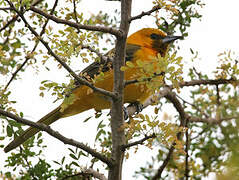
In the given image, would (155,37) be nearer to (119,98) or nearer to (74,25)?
(119,98)

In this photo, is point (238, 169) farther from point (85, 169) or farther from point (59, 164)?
point (59, 164)

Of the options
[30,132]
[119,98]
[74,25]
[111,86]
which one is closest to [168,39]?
[111,86]

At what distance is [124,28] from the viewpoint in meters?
2.38

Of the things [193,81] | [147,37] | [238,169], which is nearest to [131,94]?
[193,81]

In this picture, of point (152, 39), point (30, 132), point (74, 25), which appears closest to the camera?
point (74, 25)

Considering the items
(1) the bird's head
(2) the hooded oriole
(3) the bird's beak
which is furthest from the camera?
(1) the bird's head

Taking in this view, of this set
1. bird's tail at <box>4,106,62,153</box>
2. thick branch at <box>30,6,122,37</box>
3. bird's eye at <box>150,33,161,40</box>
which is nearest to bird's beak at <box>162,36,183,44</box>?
bird's eye at <box>150,33,161,40</box>

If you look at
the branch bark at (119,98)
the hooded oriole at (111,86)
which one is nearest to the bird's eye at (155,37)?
the hooded oriole at (111,86)

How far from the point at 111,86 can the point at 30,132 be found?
2.87 ft

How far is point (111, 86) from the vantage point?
12.7 feet

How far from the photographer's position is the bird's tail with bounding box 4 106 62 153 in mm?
3221

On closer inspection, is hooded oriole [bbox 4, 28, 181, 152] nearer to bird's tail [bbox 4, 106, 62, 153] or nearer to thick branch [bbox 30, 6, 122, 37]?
bird's tail [bbox 4, 106, 62, 153]

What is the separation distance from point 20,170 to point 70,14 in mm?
1593

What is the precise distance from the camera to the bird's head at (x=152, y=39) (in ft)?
15.0
